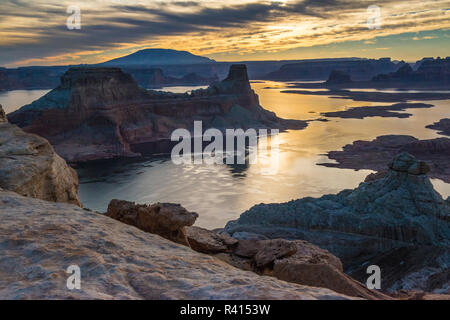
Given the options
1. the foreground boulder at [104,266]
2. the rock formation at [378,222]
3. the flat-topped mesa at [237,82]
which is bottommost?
the rock formation at [378,222]

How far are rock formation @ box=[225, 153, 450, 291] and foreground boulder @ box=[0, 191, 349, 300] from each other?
1701cm

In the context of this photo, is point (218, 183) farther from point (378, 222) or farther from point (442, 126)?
point (442, 126)

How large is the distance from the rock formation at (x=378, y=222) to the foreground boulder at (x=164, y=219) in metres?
13.0

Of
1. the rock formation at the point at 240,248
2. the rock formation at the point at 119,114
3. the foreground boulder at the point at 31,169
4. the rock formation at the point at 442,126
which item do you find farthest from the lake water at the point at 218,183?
the rock formation at the point at 442,126

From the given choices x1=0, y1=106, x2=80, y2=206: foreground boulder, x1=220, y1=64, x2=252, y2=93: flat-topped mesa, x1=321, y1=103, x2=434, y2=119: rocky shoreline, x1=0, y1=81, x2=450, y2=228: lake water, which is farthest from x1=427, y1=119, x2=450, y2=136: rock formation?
x1=0, y1=106, x2=80, y2=206: foreground boulder

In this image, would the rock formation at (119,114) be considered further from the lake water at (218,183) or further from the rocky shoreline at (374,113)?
the rocky shoreline at (374,113)

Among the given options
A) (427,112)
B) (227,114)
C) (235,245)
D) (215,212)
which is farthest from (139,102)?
(427,112)

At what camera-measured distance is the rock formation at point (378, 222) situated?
72.4 ft

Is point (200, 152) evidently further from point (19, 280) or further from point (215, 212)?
point (19, 280)

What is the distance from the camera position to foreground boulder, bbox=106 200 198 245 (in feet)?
36.2

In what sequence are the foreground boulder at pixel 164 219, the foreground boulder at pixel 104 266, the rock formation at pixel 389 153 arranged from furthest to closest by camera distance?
1. the rock formation at pixel 389 153
2. the foreground boulder at pixel 164 219
3. the foreground boulder at pixel 104 266

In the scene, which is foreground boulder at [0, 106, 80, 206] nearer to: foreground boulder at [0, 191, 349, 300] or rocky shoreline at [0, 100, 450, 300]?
rocky shoreline at [0, 100, 450, 300]

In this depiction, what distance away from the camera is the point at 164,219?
11.1 m

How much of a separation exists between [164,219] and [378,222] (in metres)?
16.5
